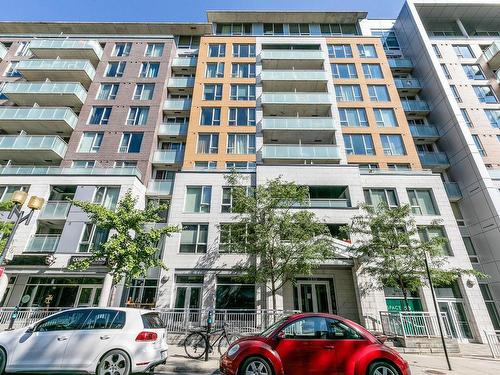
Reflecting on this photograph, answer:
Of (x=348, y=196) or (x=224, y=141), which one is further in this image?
(x=224, y=141)

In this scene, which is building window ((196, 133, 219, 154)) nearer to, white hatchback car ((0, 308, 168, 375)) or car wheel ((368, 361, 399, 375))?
white hatchback car ((0, 308, 168, 375))

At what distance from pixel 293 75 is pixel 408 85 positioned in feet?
44.3

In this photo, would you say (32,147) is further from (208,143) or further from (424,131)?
(424,131)

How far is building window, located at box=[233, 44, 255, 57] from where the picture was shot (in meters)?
30.9

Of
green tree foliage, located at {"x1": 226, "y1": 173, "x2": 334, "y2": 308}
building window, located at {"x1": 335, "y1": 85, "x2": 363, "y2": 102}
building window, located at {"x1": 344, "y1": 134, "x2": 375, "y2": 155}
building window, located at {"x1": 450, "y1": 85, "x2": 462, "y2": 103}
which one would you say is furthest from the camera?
building window, located at {"x1": 450, "y1": 85, "x2": 462, "y2": 103}

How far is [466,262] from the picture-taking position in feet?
60.1

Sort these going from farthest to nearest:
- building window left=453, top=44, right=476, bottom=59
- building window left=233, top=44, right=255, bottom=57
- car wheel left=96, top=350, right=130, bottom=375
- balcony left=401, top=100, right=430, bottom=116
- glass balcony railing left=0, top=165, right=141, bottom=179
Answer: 1. building window left=233, top=44, right=255, bottom=57
2. building window left=453, top=44, right=476, bottom=59
3. balcony left=401, top=100, right=430, bottom=116
4. glass balcony railing left=0, top=165, right=141, bottom=179
5. car wheel left=96, top=350, right=130, bottom=375

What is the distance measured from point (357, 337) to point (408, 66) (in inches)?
1380

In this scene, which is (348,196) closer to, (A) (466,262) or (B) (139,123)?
(A) (466,262)

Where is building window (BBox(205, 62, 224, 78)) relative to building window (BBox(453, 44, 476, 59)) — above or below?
below

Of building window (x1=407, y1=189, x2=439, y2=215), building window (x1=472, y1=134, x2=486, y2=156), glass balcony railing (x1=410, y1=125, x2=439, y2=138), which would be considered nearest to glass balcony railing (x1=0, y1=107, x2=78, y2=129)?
building window (x1=407, y1=189, x2=439, y2=215)

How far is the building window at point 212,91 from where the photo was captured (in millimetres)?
27875

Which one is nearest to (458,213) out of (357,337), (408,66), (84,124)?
(408,66)

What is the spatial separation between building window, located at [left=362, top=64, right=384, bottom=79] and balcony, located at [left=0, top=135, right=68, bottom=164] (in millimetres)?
32366
